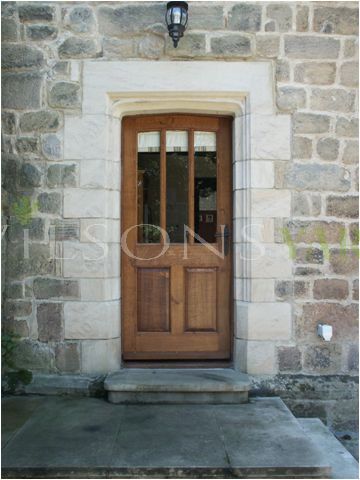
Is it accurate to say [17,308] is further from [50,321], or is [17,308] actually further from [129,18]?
[129,18]

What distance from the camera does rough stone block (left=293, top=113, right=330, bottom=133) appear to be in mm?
3588

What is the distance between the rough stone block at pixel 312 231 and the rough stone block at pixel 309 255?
64mm

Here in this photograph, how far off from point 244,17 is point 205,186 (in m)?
1.33

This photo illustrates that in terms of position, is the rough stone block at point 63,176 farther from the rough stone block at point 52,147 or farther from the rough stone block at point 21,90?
the rough stone block at point 21,90

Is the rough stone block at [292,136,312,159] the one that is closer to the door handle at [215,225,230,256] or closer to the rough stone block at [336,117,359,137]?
the rough stone block at [336,117,359,137]

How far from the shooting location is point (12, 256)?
3.61m

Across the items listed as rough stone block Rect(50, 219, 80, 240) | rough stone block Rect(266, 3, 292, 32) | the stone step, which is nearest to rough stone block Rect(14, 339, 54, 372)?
Answer: the stone step

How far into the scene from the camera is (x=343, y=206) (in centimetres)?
360

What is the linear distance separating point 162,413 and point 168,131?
2.20 meters

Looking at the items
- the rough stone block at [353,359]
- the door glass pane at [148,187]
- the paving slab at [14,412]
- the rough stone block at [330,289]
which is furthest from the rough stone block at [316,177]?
the paving slab at [14,412]

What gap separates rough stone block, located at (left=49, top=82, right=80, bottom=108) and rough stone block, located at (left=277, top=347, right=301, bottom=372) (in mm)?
2483

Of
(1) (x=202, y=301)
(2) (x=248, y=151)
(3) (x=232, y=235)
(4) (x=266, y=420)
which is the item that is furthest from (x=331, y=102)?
(4) (x=266, y=420)

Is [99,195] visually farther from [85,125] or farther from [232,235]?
[232,235]

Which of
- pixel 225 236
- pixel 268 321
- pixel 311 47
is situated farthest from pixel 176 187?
pixel 311 47
